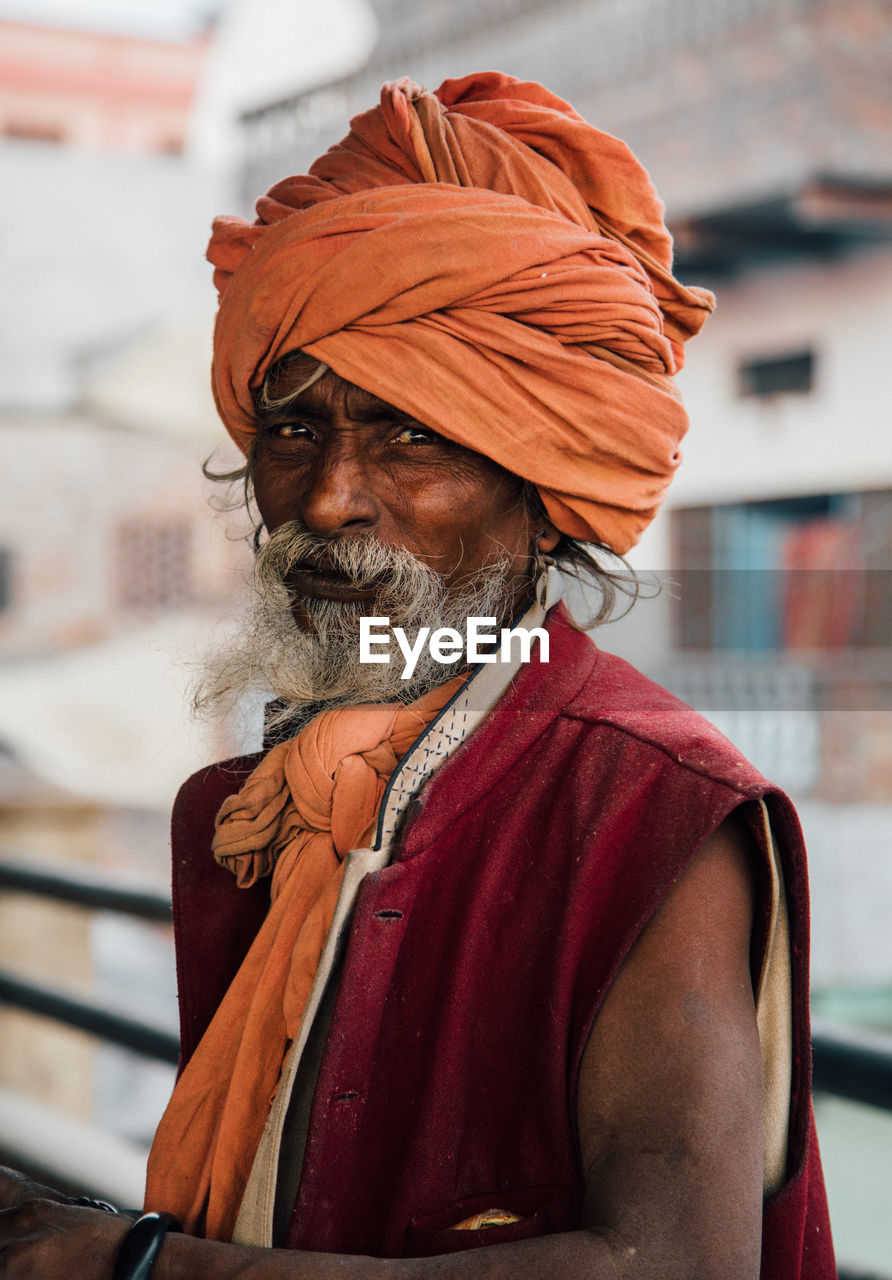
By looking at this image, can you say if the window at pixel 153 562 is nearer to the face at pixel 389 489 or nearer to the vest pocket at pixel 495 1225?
the face at pixel 389 489

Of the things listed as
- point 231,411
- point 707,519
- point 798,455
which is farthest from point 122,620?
point 231,411

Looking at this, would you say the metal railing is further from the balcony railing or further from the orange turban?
the orange turban

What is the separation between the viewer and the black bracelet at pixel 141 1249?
1.06 metres

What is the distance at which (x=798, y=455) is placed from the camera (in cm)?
952

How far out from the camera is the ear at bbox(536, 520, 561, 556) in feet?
4.60

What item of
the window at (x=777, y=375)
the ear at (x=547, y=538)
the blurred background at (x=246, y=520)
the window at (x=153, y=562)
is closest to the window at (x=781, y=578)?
the blurred background at (x=246, y=520)

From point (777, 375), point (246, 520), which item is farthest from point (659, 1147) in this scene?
point (777, 375)

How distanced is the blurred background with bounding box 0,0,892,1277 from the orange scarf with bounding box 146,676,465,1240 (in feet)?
1.03

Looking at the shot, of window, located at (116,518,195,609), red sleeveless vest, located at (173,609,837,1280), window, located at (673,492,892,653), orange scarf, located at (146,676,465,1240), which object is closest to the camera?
red sleeveless vest, located at (173,609,837,1280)

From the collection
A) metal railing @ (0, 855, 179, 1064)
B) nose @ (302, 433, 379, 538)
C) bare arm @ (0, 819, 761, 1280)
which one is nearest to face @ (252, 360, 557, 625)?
nose @ (302, 433, 379, 538)

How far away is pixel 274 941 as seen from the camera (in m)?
1.28

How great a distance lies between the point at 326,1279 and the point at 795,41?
9759 millimetres

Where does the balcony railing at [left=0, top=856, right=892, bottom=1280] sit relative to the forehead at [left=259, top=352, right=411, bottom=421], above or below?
below

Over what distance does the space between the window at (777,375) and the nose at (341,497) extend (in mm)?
8747
